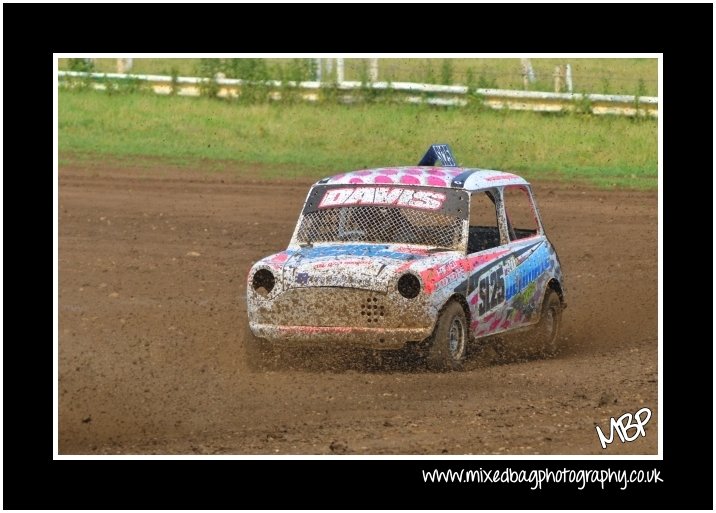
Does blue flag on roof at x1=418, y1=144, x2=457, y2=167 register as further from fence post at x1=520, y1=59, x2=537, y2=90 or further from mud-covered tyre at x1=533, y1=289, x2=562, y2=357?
fence post at x1=520, y1=59, x2=537, y2=90

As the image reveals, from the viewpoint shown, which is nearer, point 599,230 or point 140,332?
point 140,332

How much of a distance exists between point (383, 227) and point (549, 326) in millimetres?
1890

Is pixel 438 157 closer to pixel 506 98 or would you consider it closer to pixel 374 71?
pixel 506 98

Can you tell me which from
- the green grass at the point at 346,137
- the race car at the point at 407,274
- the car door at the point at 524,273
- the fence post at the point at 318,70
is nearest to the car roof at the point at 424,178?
the race car at the point at 407,274

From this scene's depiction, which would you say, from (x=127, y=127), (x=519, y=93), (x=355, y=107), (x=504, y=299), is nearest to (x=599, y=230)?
(x=519, y=93)

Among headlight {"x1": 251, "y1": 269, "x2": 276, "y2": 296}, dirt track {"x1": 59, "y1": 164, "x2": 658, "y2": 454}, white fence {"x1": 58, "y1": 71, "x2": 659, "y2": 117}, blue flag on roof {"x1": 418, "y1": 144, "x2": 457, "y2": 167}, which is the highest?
white fence {"x1": 58, "y1": 71, "x2": 659, "y2": 117}

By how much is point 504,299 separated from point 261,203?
7.92m

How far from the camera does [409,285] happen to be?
9.46 m

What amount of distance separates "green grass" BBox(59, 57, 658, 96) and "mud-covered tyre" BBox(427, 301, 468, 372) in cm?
1125

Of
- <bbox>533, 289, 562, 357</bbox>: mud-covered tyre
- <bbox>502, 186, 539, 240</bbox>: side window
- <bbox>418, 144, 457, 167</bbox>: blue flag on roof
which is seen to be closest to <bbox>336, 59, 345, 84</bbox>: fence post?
<bbox>502, 186, 539, 240</bbox>: side window

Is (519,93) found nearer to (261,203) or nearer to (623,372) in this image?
(261,203)

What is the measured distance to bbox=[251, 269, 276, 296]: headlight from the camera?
9719 mm

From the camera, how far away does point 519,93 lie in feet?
66.2

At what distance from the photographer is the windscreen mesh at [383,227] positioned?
1023 centimetres
